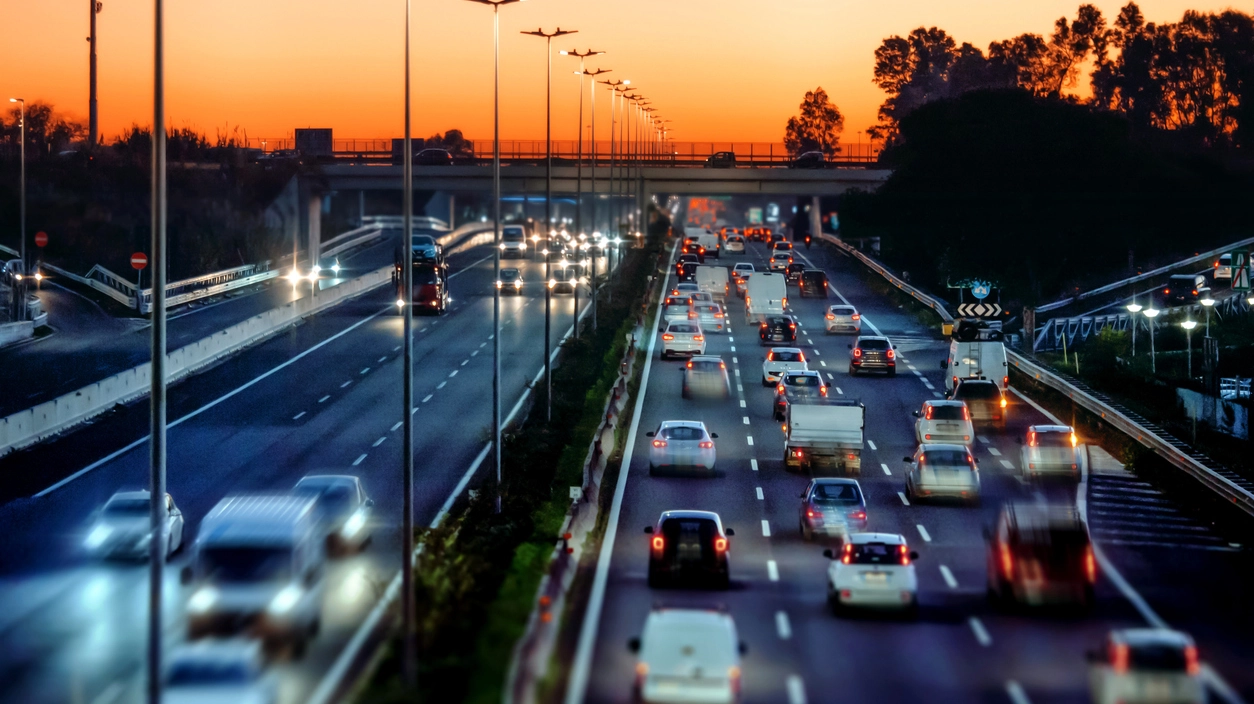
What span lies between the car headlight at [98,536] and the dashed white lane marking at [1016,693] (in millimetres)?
18015

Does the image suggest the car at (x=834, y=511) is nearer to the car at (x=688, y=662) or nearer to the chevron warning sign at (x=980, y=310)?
the car at (x=688, y=662)

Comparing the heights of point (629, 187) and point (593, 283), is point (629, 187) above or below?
above

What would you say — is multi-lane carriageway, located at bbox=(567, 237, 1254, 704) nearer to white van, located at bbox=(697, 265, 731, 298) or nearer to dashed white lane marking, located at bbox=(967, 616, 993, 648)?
Answer: dashed white lane marking, located at bbox=(967, 616, 993, 648)

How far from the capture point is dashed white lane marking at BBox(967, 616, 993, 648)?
75.3ft

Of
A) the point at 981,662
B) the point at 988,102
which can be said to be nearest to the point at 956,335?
the point at 981,662

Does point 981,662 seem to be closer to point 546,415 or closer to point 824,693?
point 824,693

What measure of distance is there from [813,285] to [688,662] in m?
77.5

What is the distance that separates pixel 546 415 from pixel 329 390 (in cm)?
1198

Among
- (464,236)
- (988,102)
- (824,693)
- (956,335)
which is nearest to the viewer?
A: (824,693)

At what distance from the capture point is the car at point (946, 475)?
36.9 metres

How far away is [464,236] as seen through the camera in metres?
137

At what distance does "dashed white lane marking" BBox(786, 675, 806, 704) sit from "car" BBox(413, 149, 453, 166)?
101258 millimetres

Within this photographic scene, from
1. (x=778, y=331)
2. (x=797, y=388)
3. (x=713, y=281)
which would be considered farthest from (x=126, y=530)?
(x=713, y=281)

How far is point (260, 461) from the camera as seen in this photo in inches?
1660
